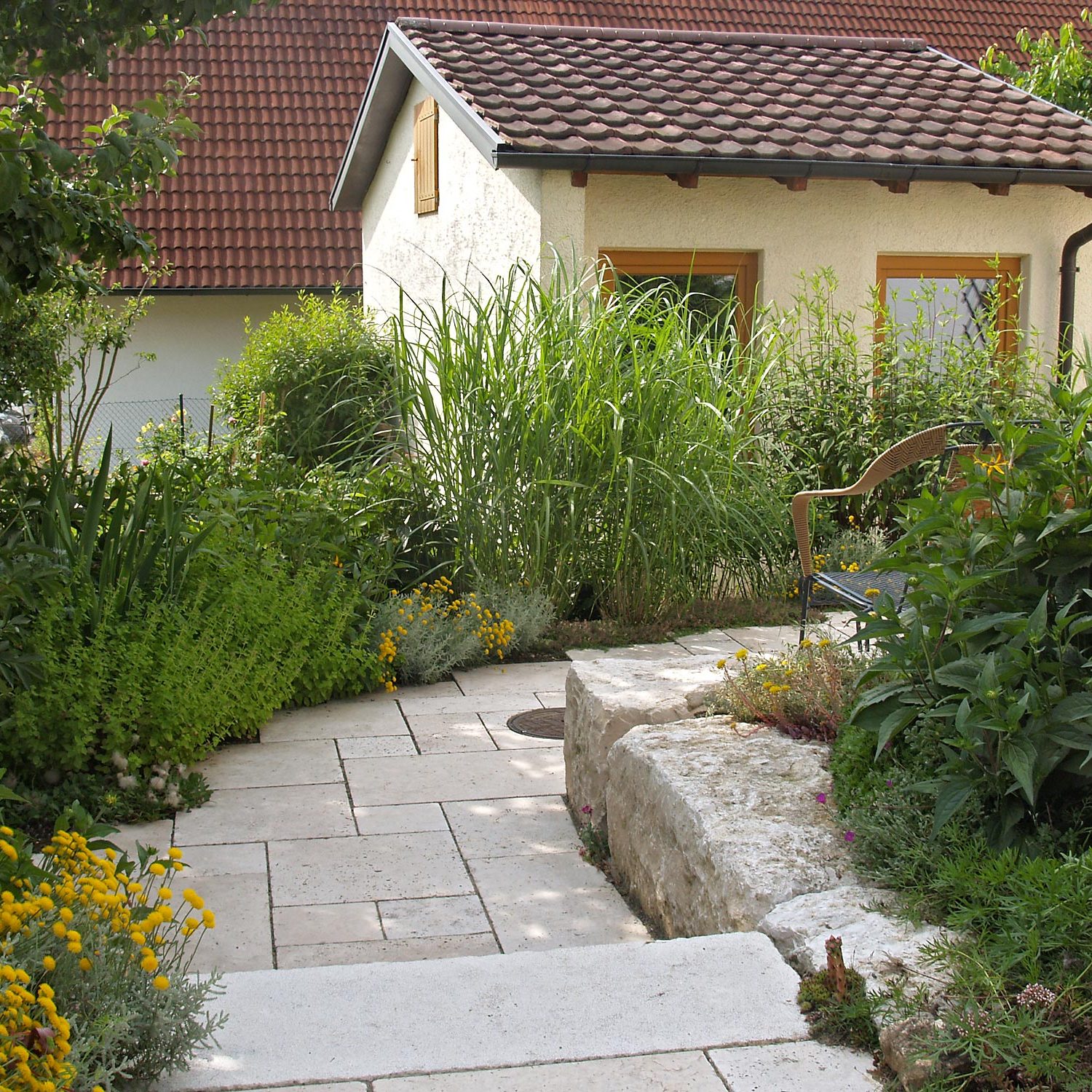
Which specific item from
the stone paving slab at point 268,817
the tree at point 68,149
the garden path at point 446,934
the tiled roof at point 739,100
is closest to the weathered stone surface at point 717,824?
the garden path at point 446,934

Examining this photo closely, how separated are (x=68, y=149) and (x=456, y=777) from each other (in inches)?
101

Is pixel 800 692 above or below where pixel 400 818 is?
above

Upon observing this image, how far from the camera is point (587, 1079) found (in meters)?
2.41

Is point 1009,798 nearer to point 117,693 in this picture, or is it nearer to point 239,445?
point 117,693

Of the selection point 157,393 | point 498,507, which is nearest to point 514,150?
point 498,507

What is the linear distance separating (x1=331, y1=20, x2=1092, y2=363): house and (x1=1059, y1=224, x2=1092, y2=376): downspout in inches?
2.8

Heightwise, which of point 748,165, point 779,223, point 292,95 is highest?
point 292,95

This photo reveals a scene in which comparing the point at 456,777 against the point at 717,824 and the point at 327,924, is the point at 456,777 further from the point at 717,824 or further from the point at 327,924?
the point at 717,824

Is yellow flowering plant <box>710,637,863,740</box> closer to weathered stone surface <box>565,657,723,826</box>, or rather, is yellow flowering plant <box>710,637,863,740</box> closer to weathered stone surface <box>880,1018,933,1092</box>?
weathered stone surface <box>565,657,723,826</box>

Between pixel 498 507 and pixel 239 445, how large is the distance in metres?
4.40

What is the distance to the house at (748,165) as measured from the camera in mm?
8930

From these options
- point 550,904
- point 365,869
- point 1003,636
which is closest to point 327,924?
point 365,869

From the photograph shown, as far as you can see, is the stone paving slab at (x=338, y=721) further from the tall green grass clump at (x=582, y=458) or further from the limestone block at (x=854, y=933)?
the limestone block at (x=854, y=933)

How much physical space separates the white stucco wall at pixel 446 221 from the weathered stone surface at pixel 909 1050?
5.59 metres
